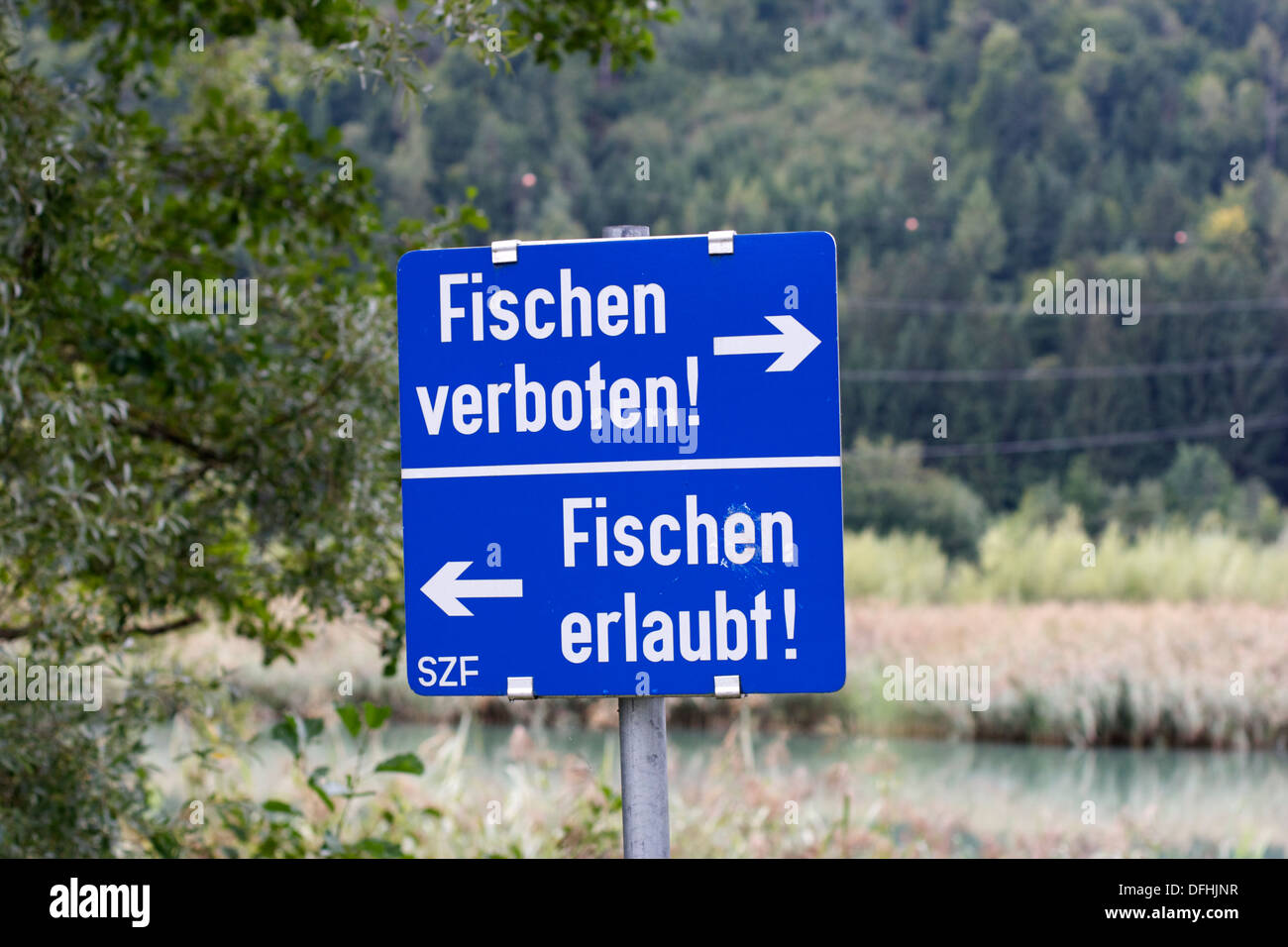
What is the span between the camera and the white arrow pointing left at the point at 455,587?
2012mm

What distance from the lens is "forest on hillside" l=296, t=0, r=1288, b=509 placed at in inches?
1293

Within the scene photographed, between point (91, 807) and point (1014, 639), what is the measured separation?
12.5 m

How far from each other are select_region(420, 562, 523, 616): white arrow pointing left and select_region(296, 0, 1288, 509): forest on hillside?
25514 mm

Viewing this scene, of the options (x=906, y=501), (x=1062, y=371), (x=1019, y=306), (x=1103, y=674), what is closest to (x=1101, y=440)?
(x=1062, y=371)

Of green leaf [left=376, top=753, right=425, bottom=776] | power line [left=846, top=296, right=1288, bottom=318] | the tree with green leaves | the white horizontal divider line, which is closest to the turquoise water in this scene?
green leaf [left=376, top=753, right=425, bottom=776]

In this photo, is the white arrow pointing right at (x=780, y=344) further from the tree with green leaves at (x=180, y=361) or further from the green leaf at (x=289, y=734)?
the green leaf at (x=289, y=734)

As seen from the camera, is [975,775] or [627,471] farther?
[975,775]

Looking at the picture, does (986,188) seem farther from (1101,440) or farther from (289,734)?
(289,734)

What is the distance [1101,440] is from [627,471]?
1303 inches

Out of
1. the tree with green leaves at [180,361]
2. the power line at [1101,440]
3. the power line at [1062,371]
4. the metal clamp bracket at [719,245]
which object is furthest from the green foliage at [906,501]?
the metal clamp bracket at [719,245]

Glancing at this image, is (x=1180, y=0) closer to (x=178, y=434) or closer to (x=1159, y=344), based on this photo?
(x=1159, y=344)

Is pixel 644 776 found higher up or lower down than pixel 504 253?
lower down

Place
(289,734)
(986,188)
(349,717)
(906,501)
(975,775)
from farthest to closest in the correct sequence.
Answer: (986,188)
(906,501)
(975,775)
(289,734)
(349,717)

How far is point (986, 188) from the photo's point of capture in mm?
37094
